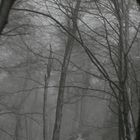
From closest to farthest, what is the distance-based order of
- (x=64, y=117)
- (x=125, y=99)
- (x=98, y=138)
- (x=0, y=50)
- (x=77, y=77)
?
1. (x=125, y=99)
2. (x=0, y=50)
3. (x=98, y=138)
4. (x=77, y=77)
5. (x=64, y=117)

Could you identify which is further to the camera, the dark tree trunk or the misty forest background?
the misty forest background

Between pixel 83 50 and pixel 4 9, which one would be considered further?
pixel 83 50

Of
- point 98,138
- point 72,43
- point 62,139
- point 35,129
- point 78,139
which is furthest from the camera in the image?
point 35,129

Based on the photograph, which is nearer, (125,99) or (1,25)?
(1,25)

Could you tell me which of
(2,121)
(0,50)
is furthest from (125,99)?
(2,121)

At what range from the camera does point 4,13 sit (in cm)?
163

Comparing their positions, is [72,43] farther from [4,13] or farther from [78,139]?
[78,139]

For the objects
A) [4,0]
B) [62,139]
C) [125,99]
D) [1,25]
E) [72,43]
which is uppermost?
[72,43]

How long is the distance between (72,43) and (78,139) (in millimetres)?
9439

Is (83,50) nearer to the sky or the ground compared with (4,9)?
nearer to the sky

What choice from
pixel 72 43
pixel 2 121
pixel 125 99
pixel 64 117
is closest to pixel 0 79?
pixel 2 121

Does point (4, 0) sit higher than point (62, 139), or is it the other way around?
point (4, 0)

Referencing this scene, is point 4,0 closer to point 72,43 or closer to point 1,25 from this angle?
point 1,25

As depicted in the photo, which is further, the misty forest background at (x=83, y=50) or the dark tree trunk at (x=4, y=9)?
the misty forest background at (x=83, y=50)
